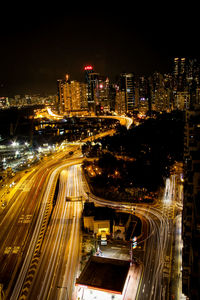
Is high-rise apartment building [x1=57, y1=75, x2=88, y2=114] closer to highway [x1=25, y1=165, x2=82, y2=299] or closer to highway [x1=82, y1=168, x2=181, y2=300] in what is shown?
highway [x1=82, y1=168, x2=181, y2=300]

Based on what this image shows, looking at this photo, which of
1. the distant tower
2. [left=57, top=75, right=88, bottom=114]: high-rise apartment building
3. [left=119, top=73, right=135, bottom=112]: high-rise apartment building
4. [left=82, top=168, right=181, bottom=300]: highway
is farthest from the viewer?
[left=57, top=75, right=88, bottom=114]: high-rise apartment building

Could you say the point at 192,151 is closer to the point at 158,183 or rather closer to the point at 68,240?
the point at 68,240

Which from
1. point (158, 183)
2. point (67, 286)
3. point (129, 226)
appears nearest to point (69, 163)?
point (158, 183)

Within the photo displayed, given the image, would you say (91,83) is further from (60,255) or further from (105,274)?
(105,274)

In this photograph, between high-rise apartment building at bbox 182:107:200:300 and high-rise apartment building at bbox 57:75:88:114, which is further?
high-rise apartment building at bbox 57:75:88:114

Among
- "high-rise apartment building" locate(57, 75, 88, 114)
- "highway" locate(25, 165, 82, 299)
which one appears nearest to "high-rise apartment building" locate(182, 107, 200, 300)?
"highway" locate(25, 165, 82, 299)

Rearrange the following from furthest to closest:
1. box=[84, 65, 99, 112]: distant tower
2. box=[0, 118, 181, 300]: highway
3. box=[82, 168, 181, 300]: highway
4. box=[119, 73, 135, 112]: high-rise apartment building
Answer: box=[84, 65, 99, 112]: distant tower, box=[119, 73, 135, 112]: high-rise apartment building, box=[0, 118, 181, 300]: highway, box=[82, 168, 181, 300]: highway

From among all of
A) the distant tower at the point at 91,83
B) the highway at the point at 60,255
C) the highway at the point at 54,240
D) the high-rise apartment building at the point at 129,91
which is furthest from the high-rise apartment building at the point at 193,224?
the distant tower at the point at 91,83

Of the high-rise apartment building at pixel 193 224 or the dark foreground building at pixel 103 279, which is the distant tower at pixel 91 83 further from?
the high-rise apartment building at pixel 193 224
